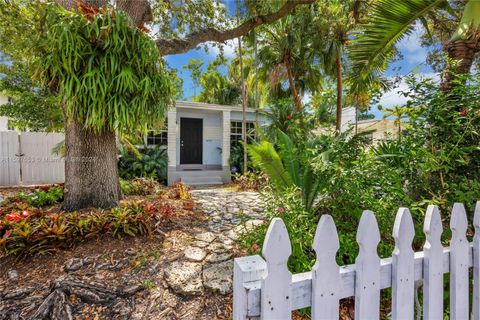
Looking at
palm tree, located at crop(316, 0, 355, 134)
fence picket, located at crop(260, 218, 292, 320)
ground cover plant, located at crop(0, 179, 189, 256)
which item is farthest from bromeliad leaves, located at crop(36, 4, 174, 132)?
palm tree, located at crop(316, 0, 355, 134)

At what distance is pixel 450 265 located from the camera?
125 centimetres

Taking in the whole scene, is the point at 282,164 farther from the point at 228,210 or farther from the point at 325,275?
the point at 325,275

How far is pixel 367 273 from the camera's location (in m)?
1.06

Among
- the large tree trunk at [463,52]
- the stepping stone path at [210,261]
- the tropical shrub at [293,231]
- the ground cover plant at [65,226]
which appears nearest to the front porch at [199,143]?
the stepping stone path at [210,261]

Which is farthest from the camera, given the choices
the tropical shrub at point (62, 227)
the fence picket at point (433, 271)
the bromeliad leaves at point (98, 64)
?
the bromeliad leaves at point (98, 64)

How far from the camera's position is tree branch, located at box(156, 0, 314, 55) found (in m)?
4.01

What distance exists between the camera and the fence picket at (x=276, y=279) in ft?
2.98

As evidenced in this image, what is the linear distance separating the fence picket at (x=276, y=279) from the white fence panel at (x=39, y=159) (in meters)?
8.69

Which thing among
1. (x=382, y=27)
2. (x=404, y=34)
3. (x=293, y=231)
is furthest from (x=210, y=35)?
(x=293, y=231)

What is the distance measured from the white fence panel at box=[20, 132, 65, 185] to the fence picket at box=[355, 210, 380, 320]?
8.85 metres

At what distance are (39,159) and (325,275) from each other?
31.1ft

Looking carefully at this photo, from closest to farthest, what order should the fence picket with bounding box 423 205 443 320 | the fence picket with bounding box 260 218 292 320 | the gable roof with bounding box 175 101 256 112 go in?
the fence picket with bounding box 260 218 292 320 < the fence picket with bounding box 423 205 443 320 < the gable roof with bounding box 175 101 256 112

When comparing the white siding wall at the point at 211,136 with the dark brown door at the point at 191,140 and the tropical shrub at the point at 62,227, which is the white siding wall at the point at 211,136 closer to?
the dark brown door at the point at 191,140

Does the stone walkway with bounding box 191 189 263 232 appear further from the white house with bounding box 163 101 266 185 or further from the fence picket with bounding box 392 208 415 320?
the white house with bounding box 163 101 266 185
